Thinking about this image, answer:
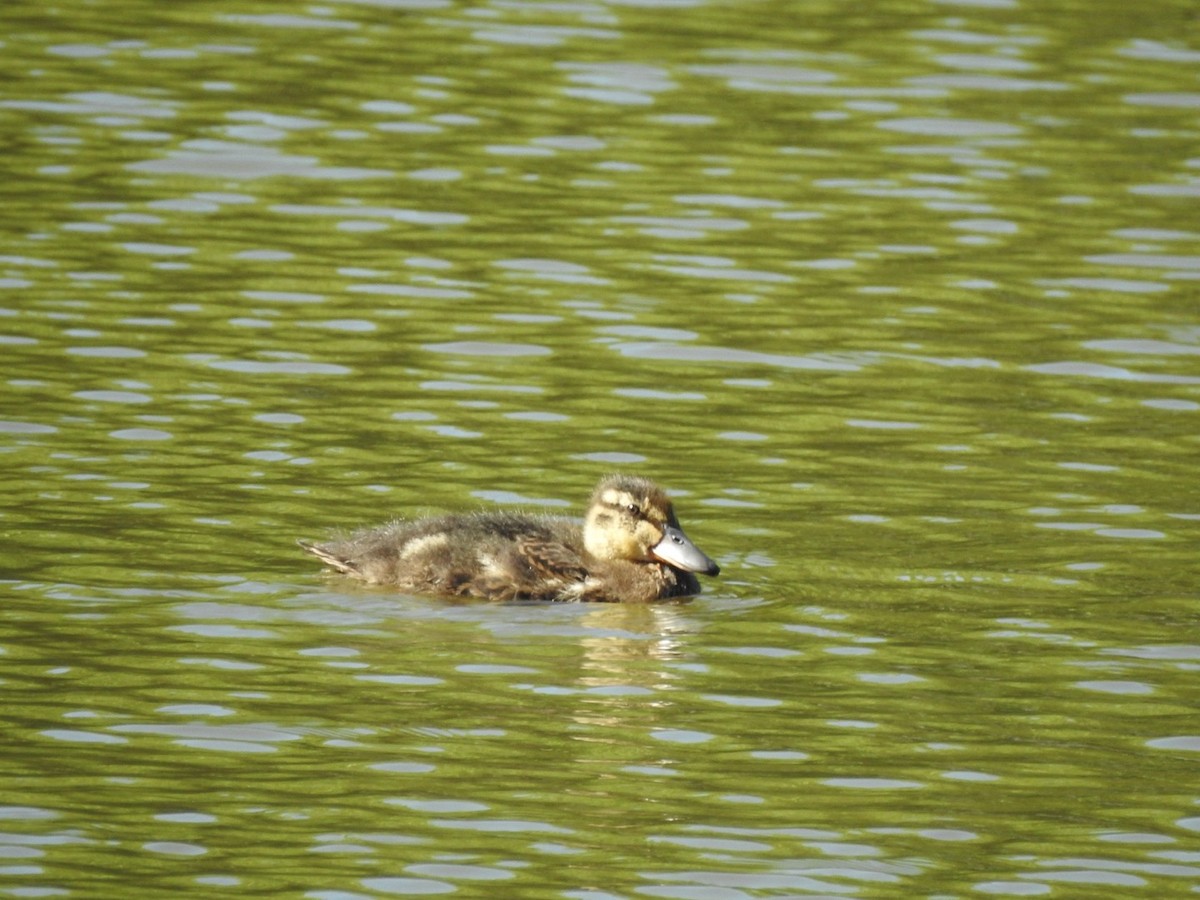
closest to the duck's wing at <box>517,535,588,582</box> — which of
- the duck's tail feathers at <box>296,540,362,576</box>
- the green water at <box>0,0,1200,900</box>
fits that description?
the green water at <box>0,0,1200,900</box>

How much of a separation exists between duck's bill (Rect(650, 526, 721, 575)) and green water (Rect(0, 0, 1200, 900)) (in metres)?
0.21

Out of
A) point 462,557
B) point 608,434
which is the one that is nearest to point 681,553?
point 462,557

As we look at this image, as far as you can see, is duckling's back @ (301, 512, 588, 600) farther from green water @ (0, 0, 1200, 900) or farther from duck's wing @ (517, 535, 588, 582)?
green water @ (0, 0, 1200, 900)

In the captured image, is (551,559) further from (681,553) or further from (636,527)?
(681,553)

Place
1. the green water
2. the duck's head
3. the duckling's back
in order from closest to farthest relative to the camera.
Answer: the green water, the duckling's back, the duck's head

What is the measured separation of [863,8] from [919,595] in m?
10.9

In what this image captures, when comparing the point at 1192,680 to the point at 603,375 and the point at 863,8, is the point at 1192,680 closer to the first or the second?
the point at 603,375

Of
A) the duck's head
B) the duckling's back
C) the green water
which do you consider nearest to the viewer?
the green water

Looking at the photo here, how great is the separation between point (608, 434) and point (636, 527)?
198 centimetres

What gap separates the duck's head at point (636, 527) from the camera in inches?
410

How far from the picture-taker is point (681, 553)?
34.1ft

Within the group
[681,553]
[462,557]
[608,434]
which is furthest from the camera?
[608,434]

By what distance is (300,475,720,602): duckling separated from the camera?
33.7ft

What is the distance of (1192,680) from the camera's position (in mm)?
9477
